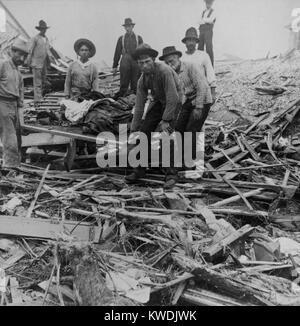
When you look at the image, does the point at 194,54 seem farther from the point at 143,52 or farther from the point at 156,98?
the point at 143,52

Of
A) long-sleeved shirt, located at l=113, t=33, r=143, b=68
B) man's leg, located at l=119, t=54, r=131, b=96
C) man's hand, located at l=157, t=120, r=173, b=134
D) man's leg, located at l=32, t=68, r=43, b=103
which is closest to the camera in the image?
man's hand, located at l=157, t=120, r=173, b=134

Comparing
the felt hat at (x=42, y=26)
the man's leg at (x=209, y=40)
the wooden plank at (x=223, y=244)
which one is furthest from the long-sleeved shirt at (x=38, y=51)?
the wooden plank at (x=223, y=244)

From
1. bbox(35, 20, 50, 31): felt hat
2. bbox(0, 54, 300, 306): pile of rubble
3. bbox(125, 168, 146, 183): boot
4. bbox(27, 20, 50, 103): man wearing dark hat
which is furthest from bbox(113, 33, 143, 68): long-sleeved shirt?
bbox(125, 168, 146, 183): boot

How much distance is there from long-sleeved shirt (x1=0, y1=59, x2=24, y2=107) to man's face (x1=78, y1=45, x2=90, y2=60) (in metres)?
1.32

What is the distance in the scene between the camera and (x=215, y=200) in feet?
16.4

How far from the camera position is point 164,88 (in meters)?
5.18

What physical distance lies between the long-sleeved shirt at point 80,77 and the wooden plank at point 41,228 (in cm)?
350

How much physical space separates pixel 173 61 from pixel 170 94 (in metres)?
0.74

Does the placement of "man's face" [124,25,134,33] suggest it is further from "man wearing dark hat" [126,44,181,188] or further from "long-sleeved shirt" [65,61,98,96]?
"man wearing dark hat" [126,44,181,188]

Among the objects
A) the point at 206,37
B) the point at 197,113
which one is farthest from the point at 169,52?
the point at 206,37

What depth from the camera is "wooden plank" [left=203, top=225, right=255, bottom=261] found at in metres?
3.46

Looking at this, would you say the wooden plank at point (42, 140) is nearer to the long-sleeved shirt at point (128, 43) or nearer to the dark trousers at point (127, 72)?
the dark trousers at point (127, 72)
